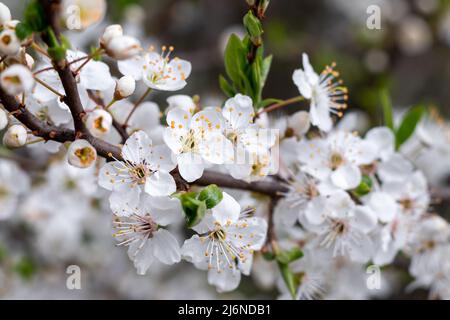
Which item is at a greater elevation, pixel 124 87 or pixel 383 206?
pixel 124 87

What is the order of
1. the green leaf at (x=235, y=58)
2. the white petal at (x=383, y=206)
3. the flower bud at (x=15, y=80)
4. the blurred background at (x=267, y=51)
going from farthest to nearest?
the blurred background at (x=267, y=51), the white petal at (x=383, y=206), the green leaf at (x=235, y=58), the flower bud at (x=15, y=80)

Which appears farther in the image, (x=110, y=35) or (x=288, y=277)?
(x=288, y=277)

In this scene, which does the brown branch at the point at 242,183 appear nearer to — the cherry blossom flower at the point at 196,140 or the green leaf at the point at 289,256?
the cherry blossom flower at the point at 196,140

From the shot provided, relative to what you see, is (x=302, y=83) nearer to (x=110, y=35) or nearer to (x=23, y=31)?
(x=110, y=35)

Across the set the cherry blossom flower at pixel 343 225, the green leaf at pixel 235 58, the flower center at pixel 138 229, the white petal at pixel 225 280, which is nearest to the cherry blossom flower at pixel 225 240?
the white petal at pixel 225 280

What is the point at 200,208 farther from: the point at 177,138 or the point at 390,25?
the point at 390,25

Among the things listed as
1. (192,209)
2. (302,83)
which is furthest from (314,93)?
(192,209)
